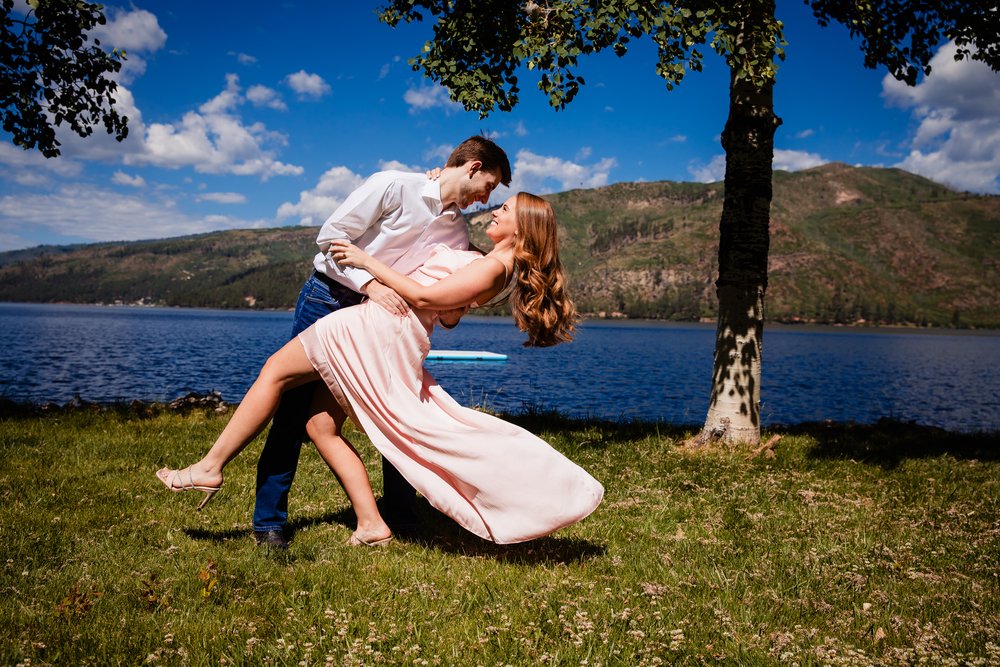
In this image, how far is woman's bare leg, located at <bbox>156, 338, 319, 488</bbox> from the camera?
491 centimetres

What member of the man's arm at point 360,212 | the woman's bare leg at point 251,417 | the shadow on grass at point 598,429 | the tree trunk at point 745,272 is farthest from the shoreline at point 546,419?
the man's arm at point 360,212

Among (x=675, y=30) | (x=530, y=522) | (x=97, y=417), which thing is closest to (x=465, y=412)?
(x=530, y=522)

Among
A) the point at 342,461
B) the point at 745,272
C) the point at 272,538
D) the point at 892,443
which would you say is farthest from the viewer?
the point at 892,443

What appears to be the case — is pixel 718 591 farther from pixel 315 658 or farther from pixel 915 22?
pixel 915 22

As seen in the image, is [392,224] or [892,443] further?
[892,443]

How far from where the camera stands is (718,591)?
14.8 feet

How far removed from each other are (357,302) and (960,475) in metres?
7.90

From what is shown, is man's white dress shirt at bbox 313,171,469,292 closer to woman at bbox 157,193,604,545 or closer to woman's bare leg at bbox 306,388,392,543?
woman at bbox 157,193,604,545

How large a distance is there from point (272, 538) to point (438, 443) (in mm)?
1542

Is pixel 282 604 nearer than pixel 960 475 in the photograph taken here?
Yes

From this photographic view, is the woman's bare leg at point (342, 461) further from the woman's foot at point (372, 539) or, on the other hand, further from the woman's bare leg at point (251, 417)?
the woman's bare leg at point (251, 417)

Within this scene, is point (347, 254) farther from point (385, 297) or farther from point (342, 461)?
point (342, 461)

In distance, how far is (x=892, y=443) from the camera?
34.2 feet

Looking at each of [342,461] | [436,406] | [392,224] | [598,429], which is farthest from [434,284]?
[598,429]
